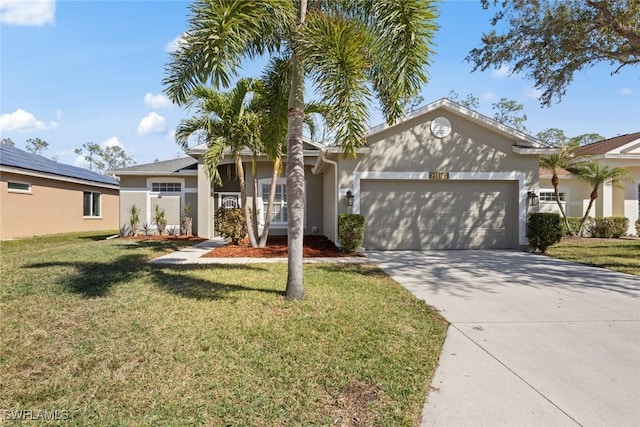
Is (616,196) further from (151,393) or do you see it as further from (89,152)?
(89,152)

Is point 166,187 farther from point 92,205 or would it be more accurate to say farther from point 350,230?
point 350,230

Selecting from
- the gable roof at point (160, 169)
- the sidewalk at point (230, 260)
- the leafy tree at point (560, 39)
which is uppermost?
the leafy tree at point (560, 39)

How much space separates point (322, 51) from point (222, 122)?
22.8ft

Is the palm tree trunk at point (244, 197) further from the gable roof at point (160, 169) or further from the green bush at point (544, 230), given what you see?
the green bush at point (544, 230)

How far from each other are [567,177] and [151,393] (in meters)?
20.8

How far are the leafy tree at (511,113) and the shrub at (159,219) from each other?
31.2 metres

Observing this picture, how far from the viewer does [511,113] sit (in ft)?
109

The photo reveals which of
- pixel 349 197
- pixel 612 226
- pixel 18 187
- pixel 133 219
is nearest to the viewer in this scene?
pixel 349 197

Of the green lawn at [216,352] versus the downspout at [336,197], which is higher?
the downspout at [336,197]

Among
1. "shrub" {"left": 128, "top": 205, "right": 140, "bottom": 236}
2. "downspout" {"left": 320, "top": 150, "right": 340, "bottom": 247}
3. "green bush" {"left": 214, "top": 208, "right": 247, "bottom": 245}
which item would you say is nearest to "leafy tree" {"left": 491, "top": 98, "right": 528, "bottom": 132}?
"downspout" {"left": 320, "top": 150, "right": 340, "bottom": 247}

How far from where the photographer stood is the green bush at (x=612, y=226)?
1641cm

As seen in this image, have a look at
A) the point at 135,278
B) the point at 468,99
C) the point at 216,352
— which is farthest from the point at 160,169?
the point at 468,99

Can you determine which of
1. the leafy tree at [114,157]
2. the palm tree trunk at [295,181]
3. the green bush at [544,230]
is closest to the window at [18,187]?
the palm tree trunk at [295,181]

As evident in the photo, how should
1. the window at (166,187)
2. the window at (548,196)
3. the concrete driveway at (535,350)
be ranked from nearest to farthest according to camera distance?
the concrete driveway at (535,350) → the window at (166,187) → the window at (548,196)
